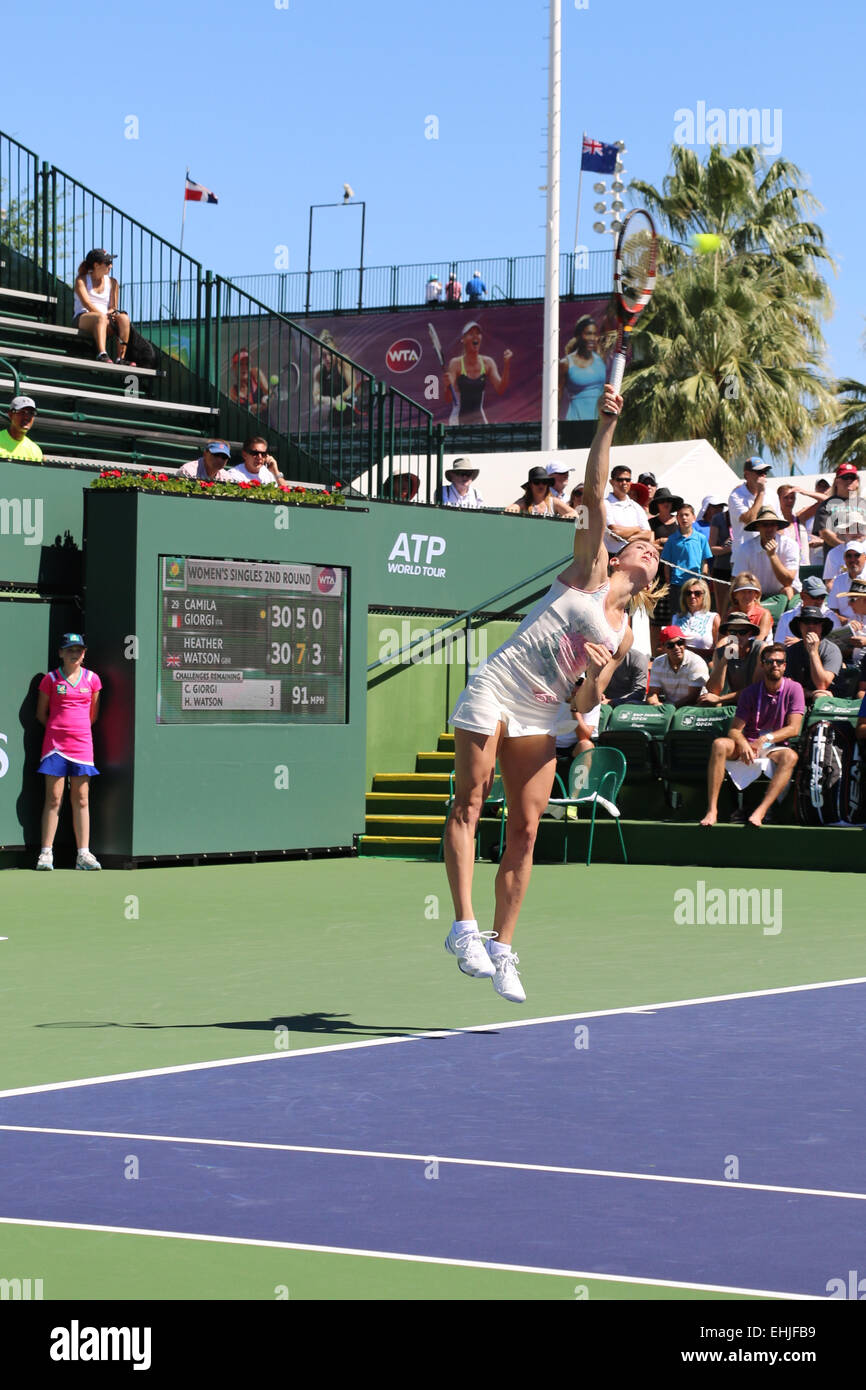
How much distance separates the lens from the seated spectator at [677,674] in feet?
61.9

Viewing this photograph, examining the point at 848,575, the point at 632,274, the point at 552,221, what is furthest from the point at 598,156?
the point at 632,274

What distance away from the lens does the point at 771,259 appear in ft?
159

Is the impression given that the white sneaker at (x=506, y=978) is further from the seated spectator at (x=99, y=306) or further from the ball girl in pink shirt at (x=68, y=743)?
the seated spectator at (x=99, y=306)

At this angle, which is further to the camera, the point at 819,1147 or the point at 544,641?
the point at 544,641

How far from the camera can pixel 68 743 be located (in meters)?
16.9

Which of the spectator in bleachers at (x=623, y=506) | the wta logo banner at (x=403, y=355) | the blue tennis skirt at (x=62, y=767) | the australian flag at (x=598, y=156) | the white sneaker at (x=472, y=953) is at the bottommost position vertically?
Result: the white sneaker at (x=472, y=953)

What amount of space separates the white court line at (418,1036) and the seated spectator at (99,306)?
1465 cm

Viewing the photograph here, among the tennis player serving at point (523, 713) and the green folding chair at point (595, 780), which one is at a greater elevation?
the tennis player serving at point (523, 713)

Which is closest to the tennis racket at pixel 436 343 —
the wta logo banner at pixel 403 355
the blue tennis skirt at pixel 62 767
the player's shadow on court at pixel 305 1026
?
the wta logo banner at pixel 403 355

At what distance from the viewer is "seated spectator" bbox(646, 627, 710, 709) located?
61.9 ft

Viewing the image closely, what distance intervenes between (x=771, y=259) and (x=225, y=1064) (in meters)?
43.4

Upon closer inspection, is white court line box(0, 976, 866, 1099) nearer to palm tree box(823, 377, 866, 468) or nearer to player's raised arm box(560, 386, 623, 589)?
player's raised arm box(560, 386, 623, 589)
